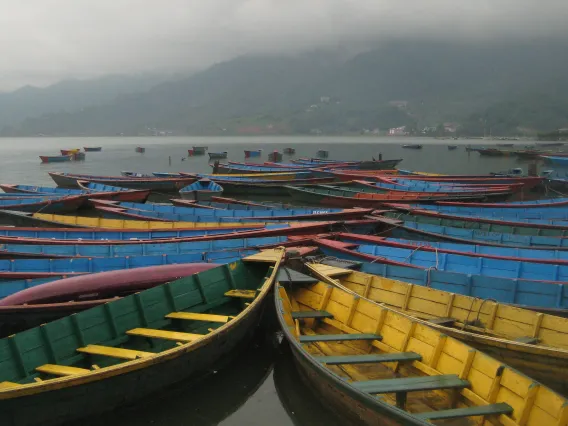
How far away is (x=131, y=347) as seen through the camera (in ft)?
27.9

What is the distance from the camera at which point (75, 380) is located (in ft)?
20.4

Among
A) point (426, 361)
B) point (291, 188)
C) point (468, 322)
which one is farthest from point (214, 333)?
point (291, 188)

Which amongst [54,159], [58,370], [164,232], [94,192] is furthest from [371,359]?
[54,159]

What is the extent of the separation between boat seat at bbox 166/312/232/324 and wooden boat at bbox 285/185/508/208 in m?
15.0

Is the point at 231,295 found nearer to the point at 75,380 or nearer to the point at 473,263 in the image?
the point at 75,380

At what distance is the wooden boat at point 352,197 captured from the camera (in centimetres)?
2428

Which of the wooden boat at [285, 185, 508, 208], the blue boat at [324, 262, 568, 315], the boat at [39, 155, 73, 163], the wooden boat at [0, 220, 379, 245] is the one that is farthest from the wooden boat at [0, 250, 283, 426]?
the boat at [39, 155, 73, 163]

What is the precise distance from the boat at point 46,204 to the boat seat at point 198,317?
1697 centimetres

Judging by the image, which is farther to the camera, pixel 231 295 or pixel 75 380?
pixel 231 295

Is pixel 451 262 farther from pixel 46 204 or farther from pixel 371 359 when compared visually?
pixel 46 204

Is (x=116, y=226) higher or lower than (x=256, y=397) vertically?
higher

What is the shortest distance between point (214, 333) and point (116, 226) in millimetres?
11844

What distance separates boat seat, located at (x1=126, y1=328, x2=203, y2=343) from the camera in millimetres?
8023

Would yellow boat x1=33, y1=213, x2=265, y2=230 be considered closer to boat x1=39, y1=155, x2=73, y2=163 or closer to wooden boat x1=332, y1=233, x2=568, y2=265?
wooden boat x1=332, y1=233, x2=568, y2=265
